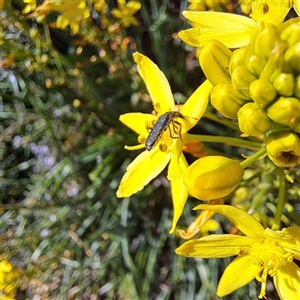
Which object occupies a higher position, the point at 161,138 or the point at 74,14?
the point at 74,14

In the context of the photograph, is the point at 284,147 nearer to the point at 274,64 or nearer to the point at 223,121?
the point at 274,64

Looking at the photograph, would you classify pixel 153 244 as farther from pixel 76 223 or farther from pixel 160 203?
pixel 76 223

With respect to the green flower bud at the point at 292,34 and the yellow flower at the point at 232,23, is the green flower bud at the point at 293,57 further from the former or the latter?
the yellow flower at the point at 232,23

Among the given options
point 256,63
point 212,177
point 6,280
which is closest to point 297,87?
point 256,63

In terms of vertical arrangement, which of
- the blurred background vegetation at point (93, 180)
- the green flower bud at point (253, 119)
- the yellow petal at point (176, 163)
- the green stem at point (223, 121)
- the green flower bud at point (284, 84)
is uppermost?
the green flower bud at point (284, 84)

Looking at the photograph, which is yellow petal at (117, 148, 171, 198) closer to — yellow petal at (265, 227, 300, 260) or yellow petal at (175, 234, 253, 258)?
yellow petal at (175, 234, 253, 258)

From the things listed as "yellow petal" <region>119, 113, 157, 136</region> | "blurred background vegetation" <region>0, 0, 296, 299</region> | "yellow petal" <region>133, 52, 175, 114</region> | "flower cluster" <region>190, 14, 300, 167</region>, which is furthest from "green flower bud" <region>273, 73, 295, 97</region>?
"blurred background vegetation" <region>0, 0, 296, 299</region>

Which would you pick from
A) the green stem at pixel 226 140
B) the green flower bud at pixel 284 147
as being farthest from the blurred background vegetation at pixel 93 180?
the green flower bud at pixel 284 147

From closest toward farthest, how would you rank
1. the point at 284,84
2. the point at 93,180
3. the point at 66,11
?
the point at 284,84, the point at 66,11, the point at 93,180
